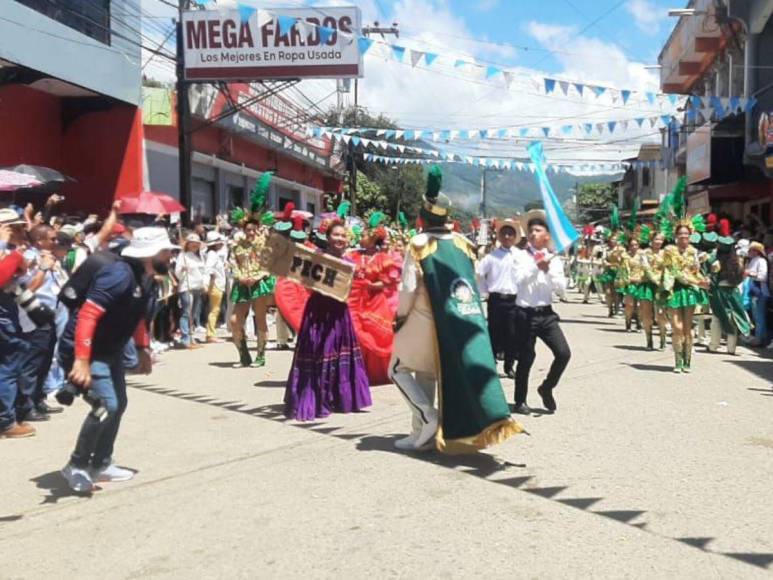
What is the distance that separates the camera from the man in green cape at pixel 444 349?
6109mm

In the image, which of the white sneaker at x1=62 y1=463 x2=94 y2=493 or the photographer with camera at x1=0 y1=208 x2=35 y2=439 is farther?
the photographer with camera at x1=0 y1=208 x2=35 y2=439

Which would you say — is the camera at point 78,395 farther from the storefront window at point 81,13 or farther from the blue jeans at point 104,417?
the storefront window at point 81,13

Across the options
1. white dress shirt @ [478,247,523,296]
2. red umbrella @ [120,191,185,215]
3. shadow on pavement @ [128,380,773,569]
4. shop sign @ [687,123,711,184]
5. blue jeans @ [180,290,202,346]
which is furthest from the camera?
shop sign @ [687,123,711,184]

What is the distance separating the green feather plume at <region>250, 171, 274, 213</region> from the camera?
9633 millimetres

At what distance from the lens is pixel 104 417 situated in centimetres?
555

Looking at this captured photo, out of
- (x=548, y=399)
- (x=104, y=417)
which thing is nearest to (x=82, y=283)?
(x=104, y=417)

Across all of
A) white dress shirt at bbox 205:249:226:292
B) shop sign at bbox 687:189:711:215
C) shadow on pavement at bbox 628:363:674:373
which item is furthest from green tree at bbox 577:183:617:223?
shadow on pavement at bbox 628:363:674:373

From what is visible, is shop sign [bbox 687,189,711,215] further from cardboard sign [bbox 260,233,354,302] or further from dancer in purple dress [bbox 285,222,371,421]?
cardboard sign [bbox 260,233,354,302]

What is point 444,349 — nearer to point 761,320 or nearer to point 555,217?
point 555,217

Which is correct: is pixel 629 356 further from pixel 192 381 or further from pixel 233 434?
pixel 233 434

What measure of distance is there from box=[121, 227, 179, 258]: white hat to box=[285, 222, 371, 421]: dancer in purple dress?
2537 mm

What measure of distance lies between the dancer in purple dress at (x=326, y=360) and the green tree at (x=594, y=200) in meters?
74.8

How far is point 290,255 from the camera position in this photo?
318 inches

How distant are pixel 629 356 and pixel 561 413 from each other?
5.01 metres
